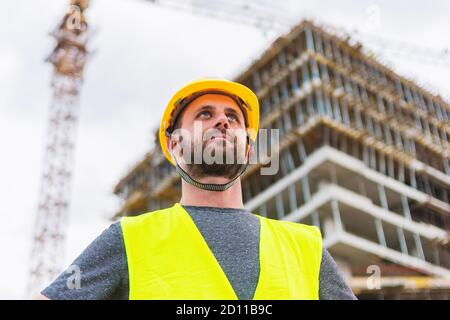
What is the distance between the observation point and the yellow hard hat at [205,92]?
8.59 ft

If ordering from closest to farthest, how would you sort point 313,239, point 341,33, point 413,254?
point 313,239
point 413,254
point 341,33

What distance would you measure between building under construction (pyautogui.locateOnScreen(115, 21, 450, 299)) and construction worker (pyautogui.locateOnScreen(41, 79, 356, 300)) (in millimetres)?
27733

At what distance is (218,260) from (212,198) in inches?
15.5

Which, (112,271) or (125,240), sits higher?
(125,240)

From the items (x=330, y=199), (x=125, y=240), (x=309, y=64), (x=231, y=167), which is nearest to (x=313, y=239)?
(x=231, y=167)

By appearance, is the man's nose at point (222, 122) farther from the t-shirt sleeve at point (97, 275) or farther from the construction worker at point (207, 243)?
the t-shirt sleeve at point (97, 275)

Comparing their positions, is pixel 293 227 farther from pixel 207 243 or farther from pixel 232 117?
pixel 232 117

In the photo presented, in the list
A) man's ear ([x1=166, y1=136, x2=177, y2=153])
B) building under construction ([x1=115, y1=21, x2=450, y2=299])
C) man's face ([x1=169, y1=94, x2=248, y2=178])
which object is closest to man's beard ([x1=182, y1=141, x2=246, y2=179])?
man's face ([x1=169, y1=94, x2=248, y2=178])

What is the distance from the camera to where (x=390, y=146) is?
39781 mm

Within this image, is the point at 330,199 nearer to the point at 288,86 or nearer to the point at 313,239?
the point at 288,86

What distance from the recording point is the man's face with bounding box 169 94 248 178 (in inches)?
94.6

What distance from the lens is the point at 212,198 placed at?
7.94 ft

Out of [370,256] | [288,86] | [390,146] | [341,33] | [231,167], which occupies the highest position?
[341,33]

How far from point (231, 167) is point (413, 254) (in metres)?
38.9
